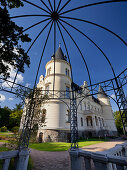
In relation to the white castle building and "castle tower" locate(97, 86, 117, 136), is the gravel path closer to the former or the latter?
the white castle building

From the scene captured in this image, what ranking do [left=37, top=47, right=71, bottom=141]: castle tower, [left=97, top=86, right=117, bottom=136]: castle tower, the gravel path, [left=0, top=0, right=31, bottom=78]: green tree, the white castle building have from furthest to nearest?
1. [left=97, top=86, right=117, bottom=136]: castle tower
2. the white castle building
3. [left=37, top=47, right=71, bottom=141]: castle tower
4. the gravel path
5. [left=0, top=0, right=31, bottom=78]: green tree

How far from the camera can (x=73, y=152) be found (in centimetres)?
446

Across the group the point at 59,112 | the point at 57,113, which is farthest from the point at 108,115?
the point at 57,113

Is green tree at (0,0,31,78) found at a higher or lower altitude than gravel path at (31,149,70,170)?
higher

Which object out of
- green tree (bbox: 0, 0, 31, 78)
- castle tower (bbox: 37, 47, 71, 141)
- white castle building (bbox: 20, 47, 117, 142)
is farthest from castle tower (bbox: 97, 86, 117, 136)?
green tree (bbox: 0, 0, 31, 78)

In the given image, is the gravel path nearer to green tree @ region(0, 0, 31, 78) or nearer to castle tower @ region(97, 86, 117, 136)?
green tree @ region(0, 0, 31, 78)

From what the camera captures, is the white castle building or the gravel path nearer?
the gravel path

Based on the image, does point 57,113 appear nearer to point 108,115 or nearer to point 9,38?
point 9,38

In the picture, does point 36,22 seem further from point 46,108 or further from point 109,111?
point 109,111

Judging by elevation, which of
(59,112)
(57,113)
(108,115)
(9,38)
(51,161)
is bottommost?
(51,161)

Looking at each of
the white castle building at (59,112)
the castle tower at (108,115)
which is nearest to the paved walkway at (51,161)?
the white castle building at (59,112)

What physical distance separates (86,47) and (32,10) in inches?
213

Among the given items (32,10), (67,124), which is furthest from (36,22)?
(67,124)

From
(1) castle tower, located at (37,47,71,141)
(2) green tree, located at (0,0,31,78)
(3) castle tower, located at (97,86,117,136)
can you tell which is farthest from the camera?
(3) castle tower, located at (97,86,117,136)
